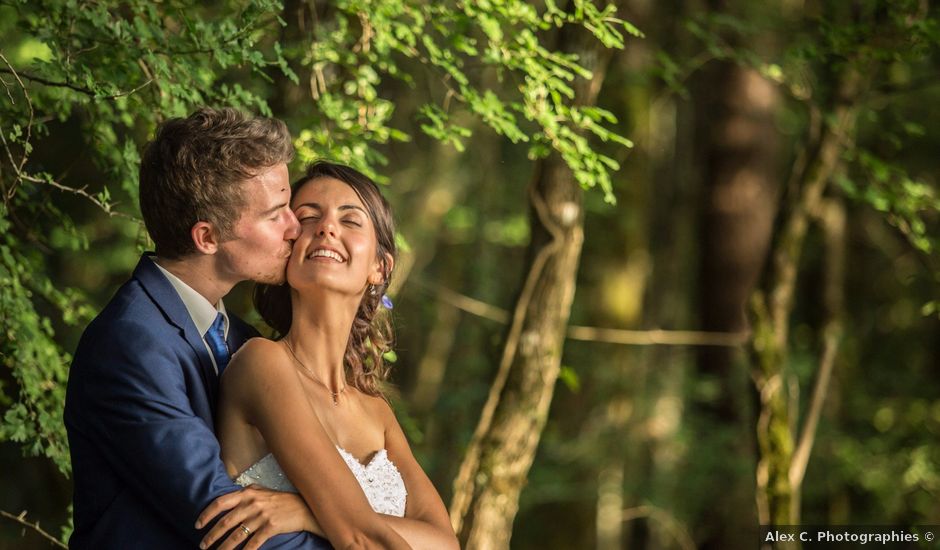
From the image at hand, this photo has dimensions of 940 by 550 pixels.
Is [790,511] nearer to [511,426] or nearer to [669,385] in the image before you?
[511,426]

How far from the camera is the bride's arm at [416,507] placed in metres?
3.12

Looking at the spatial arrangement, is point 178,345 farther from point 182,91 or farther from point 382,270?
point 182,91

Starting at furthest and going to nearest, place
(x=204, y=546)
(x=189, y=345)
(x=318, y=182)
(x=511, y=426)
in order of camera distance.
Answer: (x=511, y=426) → (x=318, y=182) → (x=189, y=345) → (x=204, y=546)

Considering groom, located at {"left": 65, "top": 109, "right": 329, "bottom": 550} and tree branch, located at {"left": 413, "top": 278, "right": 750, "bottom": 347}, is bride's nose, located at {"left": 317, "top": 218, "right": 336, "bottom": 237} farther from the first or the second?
tree branch, located at {"left": 413, "top": 278, "right": 750, "bottom": 347}

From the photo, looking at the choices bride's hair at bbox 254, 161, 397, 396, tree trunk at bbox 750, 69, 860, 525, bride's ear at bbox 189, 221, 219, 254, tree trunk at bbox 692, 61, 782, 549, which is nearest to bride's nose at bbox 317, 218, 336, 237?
bride's hair at bbox 254, 161, 397, 396

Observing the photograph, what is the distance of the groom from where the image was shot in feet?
8.96

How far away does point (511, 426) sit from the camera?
15.8ft

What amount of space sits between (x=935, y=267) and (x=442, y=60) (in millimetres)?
3234

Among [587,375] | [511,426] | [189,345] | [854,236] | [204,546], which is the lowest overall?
[854,236]

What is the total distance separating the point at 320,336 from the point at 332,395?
179 mm

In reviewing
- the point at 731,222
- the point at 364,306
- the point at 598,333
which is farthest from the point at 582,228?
the point at 731,222

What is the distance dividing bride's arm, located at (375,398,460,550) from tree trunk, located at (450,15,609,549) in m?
1.35

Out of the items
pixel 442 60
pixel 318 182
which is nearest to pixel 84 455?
pixel 318 182

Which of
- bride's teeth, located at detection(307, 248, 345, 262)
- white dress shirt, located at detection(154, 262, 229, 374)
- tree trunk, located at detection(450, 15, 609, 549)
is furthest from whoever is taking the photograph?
tree trunk, located at detection(450, 15, 609, 549)
